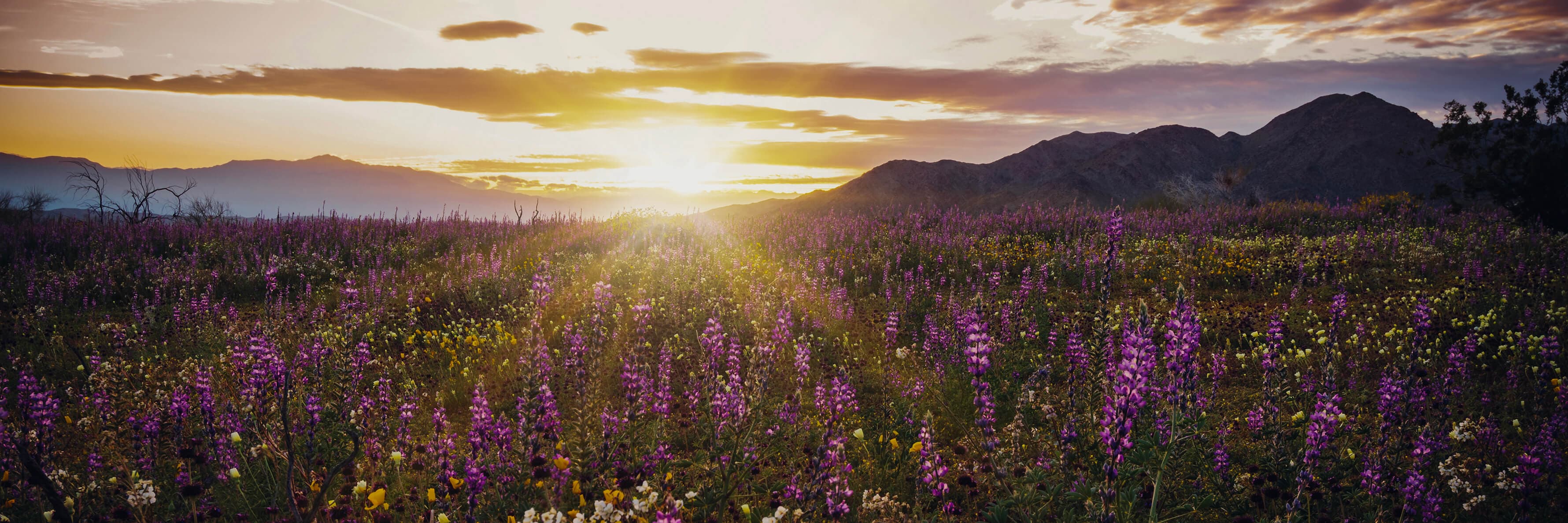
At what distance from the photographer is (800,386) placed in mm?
5496

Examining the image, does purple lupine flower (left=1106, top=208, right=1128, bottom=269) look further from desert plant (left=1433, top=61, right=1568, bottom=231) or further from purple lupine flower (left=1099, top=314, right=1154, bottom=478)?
desert plant (left=1433, top=61, right=1568, bottom=231)

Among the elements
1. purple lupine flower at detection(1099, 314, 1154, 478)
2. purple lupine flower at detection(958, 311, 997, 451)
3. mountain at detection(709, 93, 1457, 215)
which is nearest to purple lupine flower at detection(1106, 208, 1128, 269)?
purple lupine flower at detection(958, 311, 997, 451)

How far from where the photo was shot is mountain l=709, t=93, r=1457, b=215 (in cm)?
5119

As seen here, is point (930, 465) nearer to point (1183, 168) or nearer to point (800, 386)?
point (800, 386)

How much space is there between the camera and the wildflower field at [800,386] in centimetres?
367

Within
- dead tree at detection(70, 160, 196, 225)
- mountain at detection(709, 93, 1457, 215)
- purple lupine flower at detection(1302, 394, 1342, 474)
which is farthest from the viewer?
mountain at detection(709, 93, 1457, 215)

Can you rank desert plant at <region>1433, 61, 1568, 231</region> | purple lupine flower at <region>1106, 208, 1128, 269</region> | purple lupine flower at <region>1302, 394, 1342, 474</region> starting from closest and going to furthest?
1. purple lupine flower at <region>1302, 394, 1342, 474</region>
2. purple lupine flower at <region>1106, 208, 1128, 269</region>
3. desert plant at <region>1433, 61, 1568, 231</region>

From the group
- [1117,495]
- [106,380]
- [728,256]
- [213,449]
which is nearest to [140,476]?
[213,449]

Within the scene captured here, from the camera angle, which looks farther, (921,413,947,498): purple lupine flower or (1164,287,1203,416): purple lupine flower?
(921,413,947,498): purple lupine flower

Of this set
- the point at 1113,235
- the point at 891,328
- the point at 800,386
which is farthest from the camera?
the point at 891,328

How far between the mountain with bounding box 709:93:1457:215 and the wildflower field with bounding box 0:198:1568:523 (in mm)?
34934

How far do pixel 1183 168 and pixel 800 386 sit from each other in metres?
69.6

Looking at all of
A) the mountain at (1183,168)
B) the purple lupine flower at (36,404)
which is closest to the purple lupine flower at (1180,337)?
the purple lupine flower at (36,404)

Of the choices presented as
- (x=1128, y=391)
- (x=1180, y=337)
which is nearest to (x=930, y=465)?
(x=1128, y=391)
